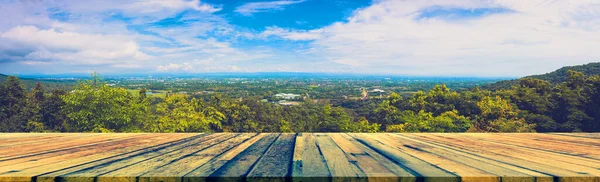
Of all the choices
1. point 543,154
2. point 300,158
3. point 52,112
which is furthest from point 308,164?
point 52,112

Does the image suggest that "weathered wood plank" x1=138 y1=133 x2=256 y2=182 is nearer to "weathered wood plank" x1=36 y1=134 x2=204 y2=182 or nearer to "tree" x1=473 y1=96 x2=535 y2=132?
"weathered wood plank" x1=36 y1=134 x2=204 y2=182

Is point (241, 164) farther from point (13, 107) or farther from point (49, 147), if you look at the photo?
point (13, 107)

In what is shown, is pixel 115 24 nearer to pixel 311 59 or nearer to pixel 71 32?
pixel 71 32

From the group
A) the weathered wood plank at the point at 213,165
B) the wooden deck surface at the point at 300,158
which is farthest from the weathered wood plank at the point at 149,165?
the weathered wood plank at the point at 213,165

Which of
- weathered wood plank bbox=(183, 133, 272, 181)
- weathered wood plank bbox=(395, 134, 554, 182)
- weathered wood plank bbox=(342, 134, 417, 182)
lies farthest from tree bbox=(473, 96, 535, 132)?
weathered wood plank bbox=(183, 133, 272, 181)

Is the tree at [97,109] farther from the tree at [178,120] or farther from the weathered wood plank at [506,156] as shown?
the weathered wood plank at [506,156]

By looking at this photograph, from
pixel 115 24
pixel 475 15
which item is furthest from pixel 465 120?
pixel 115 24
